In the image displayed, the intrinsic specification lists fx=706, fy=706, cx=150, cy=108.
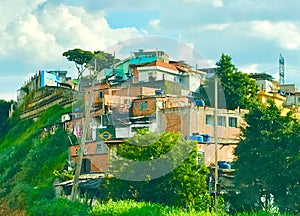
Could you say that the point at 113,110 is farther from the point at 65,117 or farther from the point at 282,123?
the point at 282,123

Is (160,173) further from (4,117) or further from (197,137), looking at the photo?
(4,117)

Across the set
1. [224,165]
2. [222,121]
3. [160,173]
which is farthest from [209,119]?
[160,173]

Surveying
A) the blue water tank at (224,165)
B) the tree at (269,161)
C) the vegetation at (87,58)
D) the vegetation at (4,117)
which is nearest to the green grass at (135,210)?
the tree at (269,161)

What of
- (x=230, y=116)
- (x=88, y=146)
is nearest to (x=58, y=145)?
(x=88, y=146)

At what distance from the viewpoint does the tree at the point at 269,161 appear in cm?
2198

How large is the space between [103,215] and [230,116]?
1183cm

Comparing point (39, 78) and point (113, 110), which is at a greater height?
point (39, 78)

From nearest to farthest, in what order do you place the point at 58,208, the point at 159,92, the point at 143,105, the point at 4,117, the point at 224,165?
1. the point at 58,208
2. the point at 224,165
3. the point at 143,105
4. the point at 159,92
5. the point at 4,117

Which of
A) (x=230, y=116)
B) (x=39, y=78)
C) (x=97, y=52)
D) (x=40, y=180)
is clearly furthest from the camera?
(x=39, y=78)

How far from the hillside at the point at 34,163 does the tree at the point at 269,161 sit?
937 cm

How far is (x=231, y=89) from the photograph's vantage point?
34.3 m

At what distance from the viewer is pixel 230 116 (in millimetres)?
31359

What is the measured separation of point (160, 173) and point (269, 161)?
139 inches

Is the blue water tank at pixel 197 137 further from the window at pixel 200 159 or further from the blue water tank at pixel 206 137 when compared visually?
the window at pixel 200 159
